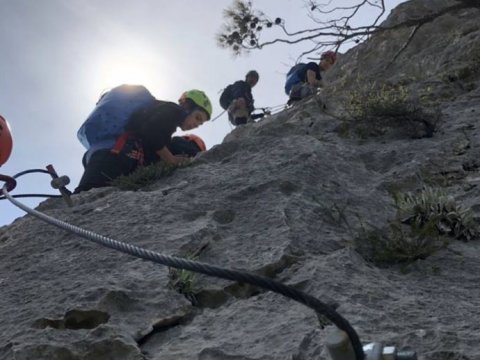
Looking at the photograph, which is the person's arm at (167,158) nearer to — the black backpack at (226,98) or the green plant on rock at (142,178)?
the green plant on rock at (142,178)

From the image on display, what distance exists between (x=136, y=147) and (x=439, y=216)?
324 centimetres

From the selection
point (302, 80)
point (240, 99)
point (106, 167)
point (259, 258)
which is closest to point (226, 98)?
point (240, 99)

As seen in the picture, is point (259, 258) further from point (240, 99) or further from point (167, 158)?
point (240, 99)

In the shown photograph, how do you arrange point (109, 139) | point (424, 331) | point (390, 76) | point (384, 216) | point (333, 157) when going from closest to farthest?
point (424, 331), point (384, 216), point (333, 157), point (109, 139), point (390, 76)

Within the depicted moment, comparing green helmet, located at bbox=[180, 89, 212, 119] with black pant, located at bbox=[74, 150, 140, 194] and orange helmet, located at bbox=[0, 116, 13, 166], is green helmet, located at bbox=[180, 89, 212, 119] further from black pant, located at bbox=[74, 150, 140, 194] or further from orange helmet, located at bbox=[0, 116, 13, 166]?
orange helmet, located at bbox=[0, 116, 13, 166]

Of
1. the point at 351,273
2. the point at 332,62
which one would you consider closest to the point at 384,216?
the point at 351,273

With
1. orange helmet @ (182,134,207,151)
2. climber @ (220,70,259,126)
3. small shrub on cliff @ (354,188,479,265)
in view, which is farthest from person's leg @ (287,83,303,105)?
small shrub on cliff @ (354,188,479,265)

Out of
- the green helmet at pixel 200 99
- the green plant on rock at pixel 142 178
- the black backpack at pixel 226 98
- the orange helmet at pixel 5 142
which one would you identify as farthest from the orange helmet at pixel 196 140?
the black backpack at pixel 226 98

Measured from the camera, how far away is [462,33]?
9375 mm

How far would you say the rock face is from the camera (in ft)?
10.1

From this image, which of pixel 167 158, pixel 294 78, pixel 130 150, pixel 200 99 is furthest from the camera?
pixel 294 78

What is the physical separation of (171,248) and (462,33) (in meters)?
6.78

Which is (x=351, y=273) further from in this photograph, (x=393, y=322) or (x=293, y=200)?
(x=293, y=200)

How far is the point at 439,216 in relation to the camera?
166 inches
